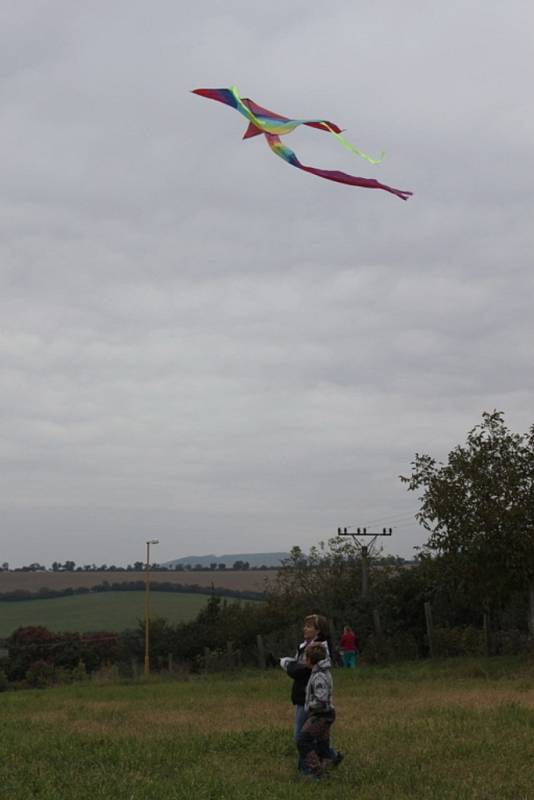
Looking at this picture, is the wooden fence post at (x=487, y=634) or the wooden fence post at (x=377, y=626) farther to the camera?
the wooden fence post at (x=377, y=626)

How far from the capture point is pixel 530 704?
17.0 m

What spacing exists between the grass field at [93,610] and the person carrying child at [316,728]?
2353 inches

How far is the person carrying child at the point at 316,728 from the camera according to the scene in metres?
11.3

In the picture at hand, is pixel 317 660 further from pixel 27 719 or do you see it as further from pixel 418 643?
pixel 418 643

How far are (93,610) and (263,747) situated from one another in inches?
3126

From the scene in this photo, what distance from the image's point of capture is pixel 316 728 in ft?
37.3

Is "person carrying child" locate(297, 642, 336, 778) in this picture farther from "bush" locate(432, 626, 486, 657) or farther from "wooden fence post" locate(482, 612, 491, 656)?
"bush" locate(432, 626, 486, 657)

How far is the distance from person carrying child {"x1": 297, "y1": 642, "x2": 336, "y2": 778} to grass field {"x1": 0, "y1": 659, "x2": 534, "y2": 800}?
0.20 m

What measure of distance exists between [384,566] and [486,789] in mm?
42950

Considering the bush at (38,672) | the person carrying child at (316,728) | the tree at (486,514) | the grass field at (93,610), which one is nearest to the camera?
the person carrying child at (316,728)

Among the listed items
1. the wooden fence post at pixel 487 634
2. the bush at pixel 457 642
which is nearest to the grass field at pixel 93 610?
the bush at pixel 457 642

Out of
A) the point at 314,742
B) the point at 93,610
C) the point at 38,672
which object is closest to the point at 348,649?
the point at 314,742

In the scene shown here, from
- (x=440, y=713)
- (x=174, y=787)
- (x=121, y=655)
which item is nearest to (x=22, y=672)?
(x=121, y=655)

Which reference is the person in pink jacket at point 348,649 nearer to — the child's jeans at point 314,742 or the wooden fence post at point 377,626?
the wooden fence post at point 377,626
